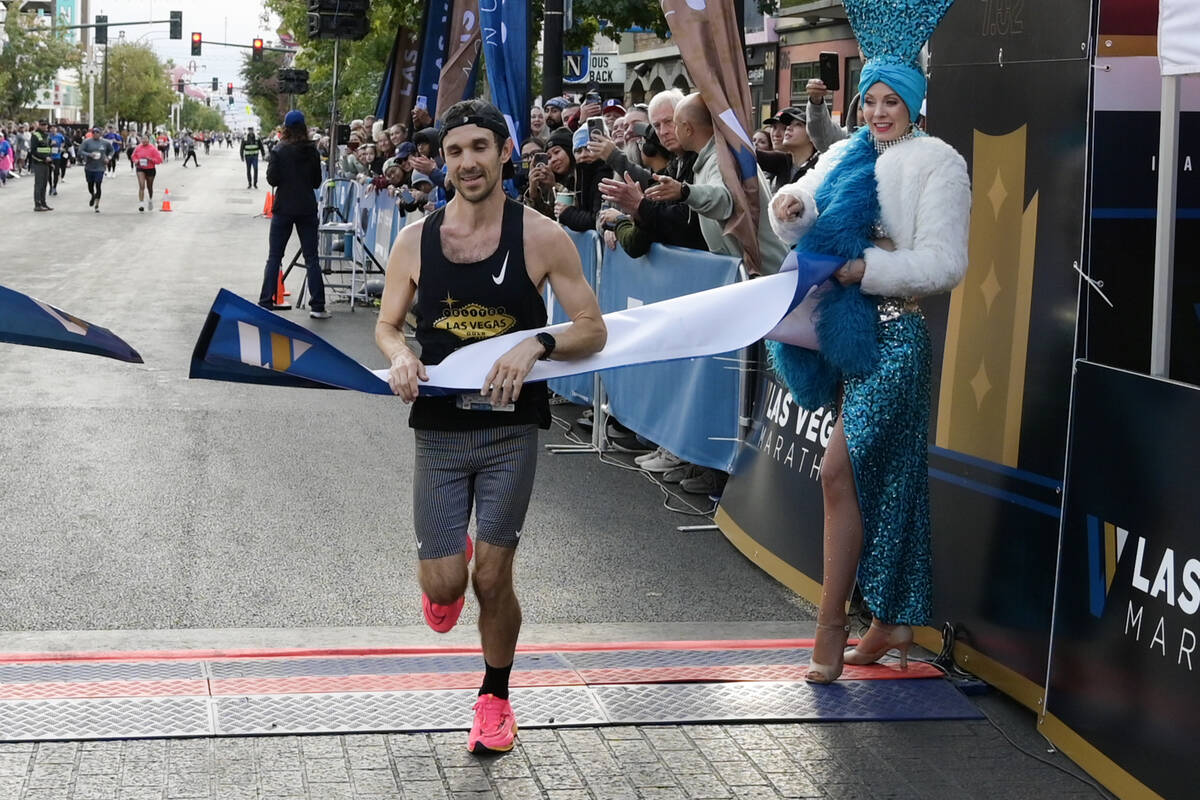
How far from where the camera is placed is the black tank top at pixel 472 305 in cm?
478

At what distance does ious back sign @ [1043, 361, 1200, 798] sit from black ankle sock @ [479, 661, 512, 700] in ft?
5.79

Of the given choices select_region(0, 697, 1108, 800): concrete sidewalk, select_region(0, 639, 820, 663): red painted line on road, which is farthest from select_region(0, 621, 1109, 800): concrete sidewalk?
select_region(0, 639, 820, 663): red painted line on road

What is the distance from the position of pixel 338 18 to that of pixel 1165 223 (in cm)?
2153

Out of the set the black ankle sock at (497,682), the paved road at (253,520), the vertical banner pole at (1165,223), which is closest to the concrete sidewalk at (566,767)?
the black ankle sock at (497,682)

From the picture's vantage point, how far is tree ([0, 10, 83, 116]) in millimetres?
79625

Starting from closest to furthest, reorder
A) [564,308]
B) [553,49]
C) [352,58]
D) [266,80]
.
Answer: [564,308], [553,49], [352,58], [266,80]

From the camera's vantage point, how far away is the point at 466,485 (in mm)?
4879

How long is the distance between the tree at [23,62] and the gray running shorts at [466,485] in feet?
256

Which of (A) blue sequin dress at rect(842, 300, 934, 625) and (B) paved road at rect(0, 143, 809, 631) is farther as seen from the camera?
(B) paved road at rect(0, 143, 809, 631)

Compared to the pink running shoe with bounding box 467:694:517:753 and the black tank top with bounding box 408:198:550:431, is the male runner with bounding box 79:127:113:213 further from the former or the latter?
the pink running shoe with bounding box 467:694:517:753

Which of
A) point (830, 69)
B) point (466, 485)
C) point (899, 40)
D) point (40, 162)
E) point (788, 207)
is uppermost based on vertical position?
point (40, 162)

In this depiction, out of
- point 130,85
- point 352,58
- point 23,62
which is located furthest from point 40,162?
point 130,85

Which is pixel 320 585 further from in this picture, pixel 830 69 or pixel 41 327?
pixel 830 69

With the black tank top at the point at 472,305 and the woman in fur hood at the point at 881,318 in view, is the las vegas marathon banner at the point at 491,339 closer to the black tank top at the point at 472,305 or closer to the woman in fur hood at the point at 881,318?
the black tank top at the point at 472,305
